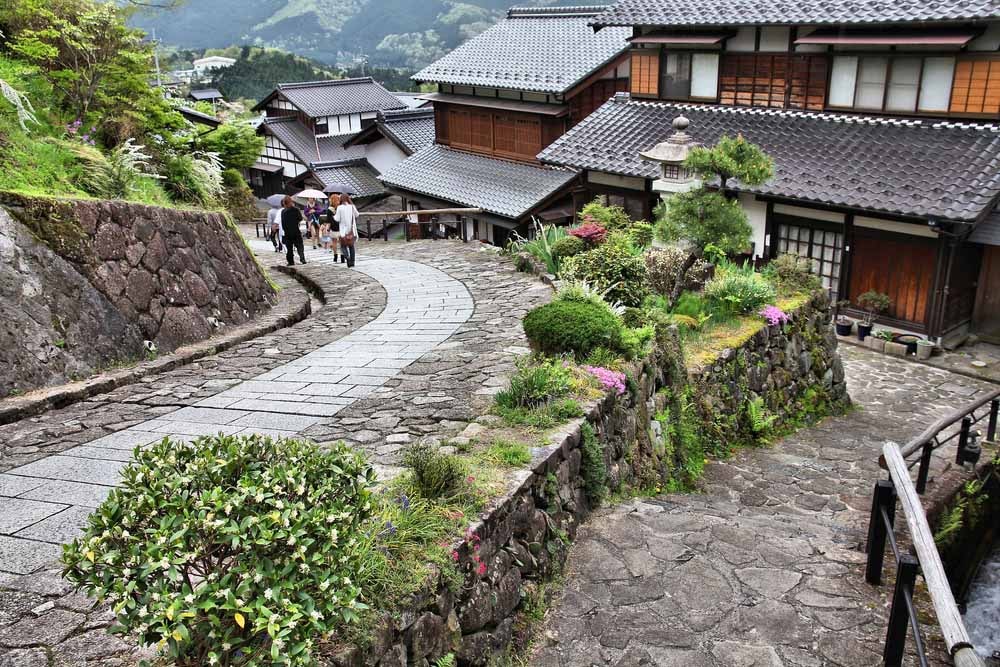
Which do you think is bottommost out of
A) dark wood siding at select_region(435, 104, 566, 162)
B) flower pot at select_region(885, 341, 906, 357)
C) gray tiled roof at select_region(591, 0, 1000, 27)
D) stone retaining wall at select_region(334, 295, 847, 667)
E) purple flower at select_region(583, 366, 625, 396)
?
flower pot at select_region(885, 341, 906, 357)

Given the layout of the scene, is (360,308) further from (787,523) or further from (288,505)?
(288,505)

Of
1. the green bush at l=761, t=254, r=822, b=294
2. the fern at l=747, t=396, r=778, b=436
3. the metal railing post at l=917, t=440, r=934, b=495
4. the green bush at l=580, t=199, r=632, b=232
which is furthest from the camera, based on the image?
the green bush at l=761, t=254, r=822, b=294

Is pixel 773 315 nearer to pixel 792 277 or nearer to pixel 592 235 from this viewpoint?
pixel 792 277

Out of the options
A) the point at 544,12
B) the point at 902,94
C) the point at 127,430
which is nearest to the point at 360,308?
the point at 127,430

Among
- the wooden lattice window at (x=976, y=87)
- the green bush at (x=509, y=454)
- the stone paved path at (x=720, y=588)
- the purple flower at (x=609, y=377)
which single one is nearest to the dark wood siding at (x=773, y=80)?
the wooden lattice window at (x=976, y=87)

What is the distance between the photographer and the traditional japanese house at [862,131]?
15.9 meters

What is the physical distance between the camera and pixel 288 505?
145 inches

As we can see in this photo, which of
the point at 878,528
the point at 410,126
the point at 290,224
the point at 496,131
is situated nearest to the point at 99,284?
the point at 290,224

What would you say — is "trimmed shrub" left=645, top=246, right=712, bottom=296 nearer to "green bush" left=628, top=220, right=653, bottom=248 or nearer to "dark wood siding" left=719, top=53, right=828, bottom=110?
"green bush" left=628, top=220, right=653, bottom=248

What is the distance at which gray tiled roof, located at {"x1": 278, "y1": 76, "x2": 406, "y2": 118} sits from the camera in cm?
4250

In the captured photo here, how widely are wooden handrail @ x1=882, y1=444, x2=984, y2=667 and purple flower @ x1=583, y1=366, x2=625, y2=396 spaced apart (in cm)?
275

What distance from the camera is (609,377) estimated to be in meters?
8.35

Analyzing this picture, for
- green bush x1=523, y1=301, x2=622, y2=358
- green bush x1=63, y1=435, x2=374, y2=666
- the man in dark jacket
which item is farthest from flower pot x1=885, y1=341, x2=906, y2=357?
green bush x1=63, y1=435, x2=374, y2=666

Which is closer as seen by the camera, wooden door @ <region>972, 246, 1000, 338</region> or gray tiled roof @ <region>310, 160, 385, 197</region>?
wooden door @ <region>972, 246, 1000, 338</region>
